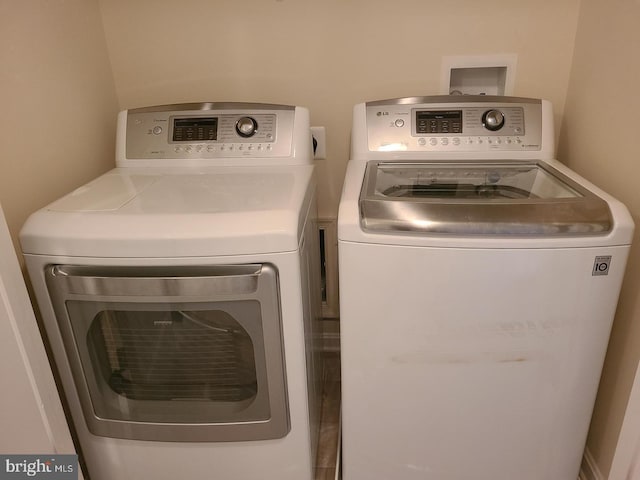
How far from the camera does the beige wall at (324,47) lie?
1.42 meters

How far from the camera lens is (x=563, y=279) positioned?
938mm

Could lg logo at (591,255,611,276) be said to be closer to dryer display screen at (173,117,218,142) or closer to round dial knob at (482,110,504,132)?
round dial knob at (482,110,504,132)

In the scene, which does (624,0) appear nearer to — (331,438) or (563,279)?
(563,279)

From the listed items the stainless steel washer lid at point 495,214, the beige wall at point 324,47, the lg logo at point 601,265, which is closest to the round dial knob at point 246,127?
the beige wall at point 324,47

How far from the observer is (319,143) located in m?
1.57

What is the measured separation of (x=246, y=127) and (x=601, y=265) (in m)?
0.95

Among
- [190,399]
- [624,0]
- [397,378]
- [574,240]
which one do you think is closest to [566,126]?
[624,0]

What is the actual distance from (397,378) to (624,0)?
104cm

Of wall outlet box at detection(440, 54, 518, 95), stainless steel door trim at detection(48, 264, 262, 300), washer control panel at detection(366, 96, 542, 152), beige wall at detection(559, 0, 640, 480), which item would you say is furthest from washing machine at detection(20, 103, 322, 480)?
beige wall at detection(559, 0, 640, 480)

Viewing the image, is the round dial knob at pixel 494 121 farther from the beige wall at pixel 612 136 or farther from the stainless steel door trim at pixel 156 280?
the stainless steel door trim at pixel 156 280

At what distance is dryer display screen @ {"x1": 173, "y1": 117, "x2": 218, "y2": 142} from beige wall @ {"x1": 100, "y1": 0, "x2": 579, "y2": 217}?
0.25m

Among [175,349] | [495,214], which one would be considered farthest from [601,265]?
[175,349]

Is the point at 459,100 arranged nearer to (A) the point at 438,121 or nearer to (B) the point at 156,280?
(A) the point at 438,121

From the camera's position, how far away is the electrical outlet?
156 centimetres
